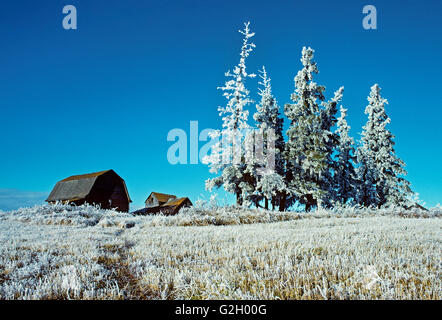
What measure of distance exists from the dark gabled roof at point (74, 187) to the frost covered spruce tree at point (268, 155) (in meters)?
22.3

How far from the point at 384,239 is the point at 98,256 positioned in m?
6.57

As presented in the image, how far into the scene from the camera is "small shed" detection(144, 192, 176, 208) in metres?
54.9

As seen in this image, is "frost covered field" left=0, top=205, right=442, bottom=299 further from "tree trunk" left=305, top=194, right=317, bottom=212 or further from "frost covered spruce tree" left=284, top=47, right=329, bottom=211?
"tree trunk" left=305, top=194, right=317, bottom=212

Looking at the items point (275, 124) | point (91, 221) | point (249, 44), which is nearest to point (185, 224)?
point (91, 221)

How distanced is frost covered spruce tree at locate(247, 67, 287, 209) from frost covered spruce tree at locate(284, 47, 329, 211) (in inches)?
45.8

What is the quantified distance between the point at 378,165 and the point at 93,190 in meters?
35.6

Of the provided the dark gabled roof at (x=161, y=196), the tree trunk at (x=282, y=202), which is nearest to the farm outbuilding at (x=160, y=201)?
the dark gabled roof at (x=161, y=196)

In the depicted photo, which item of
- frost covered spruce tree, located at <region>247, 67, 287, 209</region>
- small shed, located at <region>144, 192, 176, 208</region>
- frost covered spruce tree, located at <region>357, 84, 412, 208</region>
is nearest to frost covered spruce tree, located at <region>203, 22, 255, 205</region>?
frost covered spruce tree, located at <region>247, 67, 287, 209</region>

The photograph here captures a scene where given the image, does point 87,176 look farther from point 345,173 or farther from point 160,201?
point 345,173

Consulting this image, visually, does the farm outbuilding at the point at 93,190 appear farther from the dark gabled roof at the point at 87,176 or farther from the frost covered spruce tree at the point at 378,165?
the frost covered spruce tree at the point at 378,165

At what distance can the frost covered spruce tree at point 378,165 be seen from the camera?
29906mm

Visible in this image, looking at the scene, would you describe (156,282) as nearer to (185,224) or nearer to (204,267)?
(204,267)

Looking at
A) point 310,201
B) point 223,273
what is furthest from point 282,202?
point 223,273
